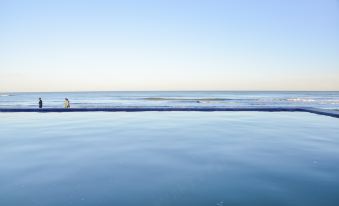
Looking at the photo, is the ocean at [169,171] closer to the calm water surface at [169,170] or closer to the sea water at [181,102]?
the calm water surface at [169,170]

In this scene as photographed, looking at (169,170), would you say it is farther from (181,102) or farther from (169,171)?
(181,102)

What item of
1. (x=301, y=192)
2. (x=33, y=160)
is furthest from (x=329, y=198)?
(x=33, y=160)

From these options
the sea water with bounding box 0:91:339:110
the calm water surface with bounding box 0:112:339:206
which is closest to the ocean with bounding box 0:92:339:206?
the calm water surface with bounding box 0:112:339:206

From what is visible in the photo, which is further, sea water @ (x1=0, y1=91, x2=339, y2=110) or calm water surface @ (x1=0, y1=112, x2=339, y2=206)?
sea water @ (x1=0, y1=91, x2=339, y2=110)

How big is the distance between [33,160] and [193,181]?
191 inches

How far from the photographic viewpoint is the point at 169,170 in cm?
657

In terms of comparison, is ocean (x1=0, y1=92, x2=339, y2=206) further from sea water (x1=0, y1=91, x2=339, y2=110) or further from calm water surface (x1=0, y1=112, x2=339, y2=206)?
sea water (x1=0, y1=91, x2=339, y2=110)

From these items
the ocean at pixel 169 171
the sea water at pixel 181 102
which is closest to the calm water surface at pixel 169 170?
the ocean at pixel 169 171

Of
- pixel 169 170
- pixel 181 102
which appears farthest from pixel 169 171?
pixel 181 102

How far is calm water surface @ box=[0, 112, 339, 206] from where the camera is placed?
16.5ft

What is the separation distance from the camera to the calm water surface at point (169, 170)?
198 inches

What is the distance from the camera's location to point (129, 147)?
9.09 metres

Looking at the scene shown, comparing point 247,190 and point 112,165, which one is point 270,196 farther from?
point 112,165

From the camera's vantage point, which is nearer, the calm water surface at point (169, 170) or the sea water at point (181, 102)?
the calm water surface at point (169, 170)
